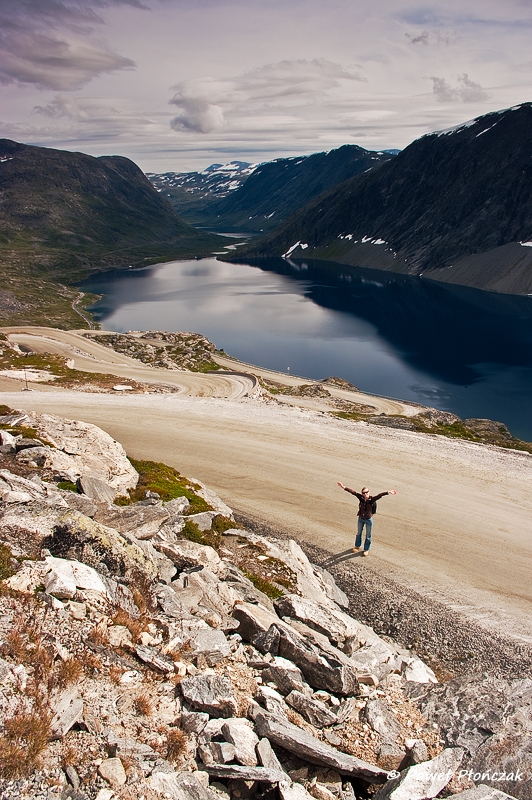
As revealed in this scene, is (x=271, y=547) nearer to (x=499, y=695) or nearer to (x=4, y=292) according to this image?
(x=499, y=695)

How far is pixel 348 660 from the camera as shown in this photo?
1155cm

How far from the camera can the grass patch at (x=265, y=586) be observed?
573 inches

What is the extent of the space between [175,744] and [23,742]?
2.14 metres

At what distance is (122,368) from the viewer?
196 ft

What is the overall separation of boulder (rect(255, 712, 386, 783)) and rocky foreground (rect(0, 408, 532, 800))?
22 mm

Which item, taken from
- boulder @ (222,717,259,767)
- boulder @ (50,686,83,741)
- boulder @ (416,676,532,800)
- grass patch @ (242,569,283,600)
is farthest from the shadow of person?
boulder @ (50,686,83,741)

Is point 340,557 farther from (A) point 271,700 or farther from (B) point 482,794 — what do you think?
(B) point 482,794

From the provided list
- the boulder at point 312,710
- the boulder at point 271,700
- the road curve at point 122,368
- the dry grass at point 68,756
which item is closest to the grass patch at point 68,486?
the boulder at point 271,700

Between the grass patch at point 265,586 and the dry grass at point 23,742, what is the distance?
25.6 feet

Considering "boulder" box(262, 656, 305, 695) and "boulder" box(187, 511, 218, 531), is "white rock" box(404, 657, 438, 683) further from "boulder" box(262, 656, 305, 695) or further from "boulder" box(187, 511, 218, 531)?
"boulder" box(187, 511, 218, 531)

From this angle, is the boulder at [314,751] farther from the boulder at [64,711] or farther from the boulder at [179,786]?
the boulder at [64,711]

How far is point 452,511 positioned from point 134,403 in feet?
76.6

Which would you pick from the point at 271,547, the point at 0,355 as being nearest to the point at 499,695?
the point at 271,547

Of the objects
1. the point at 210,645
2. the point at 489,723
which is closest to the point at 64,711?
the point at 210,645
